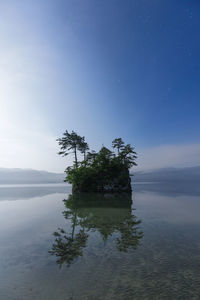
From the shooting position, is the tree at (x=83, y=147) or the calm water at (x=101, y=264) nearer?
the calm water at (x=101, y=264)

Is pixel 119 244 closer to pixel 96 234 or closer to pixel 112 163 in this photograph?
pixel 96 234

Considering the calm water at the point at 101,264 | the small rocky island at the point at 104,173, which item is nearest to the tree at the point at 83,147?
the small rocky island at the point at 104,173

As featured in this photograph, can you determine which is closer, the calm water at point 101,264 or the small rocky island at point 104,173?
the calm water at point 101,264

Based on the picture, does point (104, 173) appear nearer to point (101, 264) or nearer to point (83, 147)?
point (83, 147)

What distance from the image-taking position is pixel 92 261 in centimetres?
736

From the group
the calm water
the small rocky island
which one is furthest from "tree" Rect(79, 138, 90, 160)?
the calm water

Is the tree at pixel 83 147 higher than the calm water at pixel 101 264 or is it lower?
higher

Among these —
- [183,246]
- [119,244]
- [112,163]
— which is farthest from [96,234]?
[112,163]

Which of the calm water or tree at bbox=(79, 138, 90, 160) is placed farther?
tree at bbox=(79, 138, 90, 160)

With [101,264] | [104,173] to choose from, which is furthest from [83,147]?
[101,264]

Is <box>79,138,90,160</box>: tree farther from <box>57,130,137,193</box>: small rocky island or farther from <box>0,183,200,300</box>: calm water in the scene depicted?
<box>0,183,200,300</box>: calm water

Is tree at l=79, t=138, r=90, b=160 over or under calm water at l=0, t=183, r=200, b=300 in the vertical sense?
Result: over

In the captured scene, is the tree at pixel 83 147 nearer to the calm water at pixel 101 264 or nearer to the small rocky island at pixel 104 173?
the small rocky island at pixel 104 173

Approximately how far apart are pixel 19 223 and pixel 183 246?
1494cm
